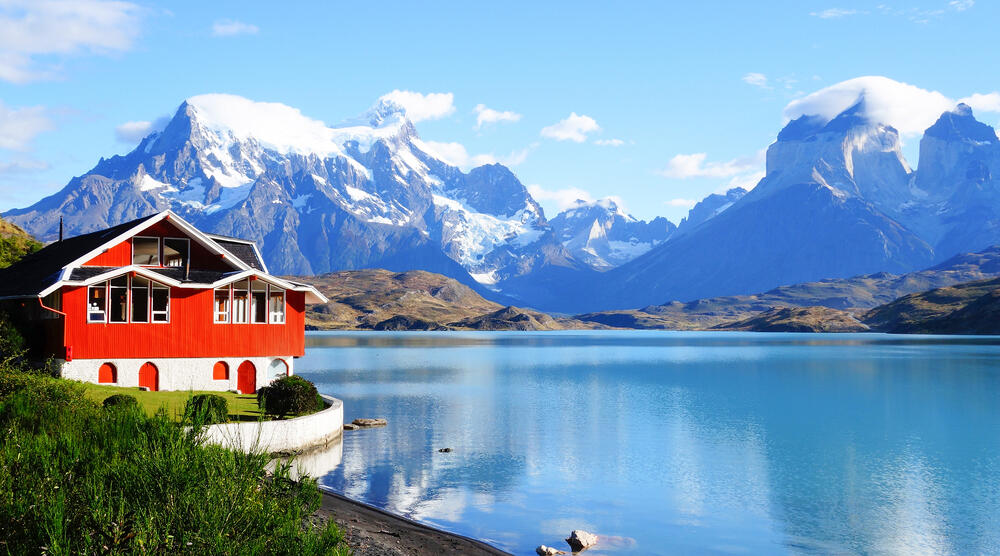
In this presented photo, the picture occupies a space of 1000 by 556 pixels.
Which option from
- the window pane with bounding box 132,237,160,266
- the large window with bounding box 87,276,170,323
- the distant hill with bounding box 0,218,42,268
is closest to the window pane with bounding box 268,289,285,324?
the large window with bounding box 87,276,170,323

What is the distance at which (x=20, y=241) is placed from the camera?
94.1m

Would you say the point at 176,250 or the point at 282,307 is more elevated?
the point at 176,250

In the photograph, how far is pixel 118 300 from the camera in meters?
54.1

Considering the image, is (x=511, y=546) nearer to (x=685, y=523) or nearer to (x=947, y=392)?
(x=685, y=523)

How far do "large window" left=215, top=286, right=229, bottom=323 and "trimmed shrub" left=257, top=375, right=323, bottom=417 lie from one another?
1488 centimetres

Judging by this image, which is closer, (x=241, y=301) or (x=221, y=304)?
(x=221, y=304)

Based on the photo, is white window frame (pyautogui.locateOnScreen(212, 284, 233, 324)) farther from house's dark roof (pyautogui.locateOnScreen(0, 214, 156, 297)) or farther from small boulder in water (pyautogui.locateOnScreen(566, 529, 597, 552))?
small boulder in water (pyautogui.locateOnScreen(566, 529, 597, 552))

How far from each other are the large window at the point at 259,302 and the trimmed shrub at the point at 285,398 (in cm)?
1617

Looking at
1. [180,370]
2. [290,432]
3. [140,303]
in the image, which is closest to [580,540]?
[290,432]

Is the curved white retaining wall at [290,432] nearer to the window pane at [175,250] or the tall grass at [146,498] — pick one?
the tall grass at [146,498]

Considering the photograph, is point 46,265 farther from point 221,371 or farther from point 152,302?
point 221,371

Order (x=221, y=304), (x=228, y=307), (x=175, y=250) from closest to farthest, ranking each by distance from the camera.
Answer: (x=228, y=307) → (x=175, y=250) → (x=221, y=304)

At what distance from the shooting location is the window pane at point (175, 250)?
188ft

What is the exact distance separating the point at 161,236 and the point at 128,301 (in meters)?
6.12
